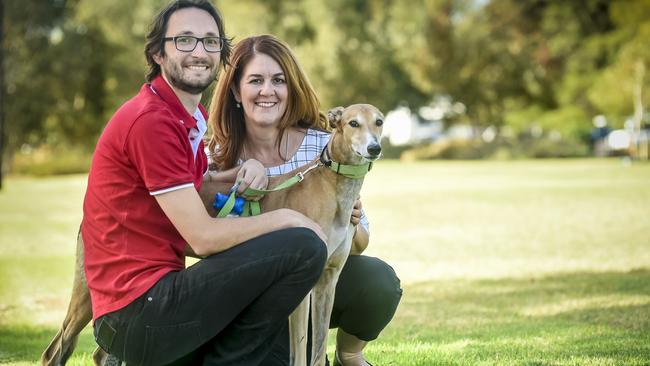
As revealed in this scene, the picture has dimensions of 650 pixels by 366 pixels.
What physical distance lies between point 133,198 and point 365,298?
5.98 feet

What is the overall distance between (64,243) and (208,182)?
396 inches

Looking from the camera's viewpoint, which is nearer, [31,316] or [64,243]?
[31,316]

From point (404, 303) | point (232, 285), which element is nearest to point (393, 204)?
point (404, 303)

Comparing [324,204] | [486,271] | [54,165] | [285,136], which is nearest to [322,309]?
[324,204]

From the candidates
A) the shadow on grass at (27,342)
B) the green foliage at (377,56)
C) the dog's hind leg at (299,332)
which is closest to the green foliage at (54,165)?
the green foliage at (377,56)

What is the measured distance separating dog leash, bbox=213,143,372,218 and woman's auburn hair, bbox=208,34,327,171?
447 millimetres

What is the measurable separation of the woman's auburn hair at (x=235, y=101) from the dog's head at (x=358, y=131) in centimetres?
20

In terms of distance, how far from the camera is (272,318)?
128 inches

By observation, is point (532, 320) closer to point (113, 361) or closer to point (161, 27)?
point (113, 361)

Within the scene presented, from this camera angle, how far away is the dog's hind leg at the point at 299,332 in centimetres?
360

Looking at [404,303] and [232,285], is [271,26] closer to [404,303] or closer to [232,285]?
[404,303]

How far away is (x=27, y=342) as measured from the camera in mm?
5828

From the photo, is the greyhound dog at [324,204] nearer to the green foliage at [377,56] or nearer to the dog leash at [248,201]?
the dog leash at [248,201]

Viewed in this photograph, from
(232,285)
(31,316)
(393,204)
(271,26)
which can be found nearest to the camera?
(232,285)
